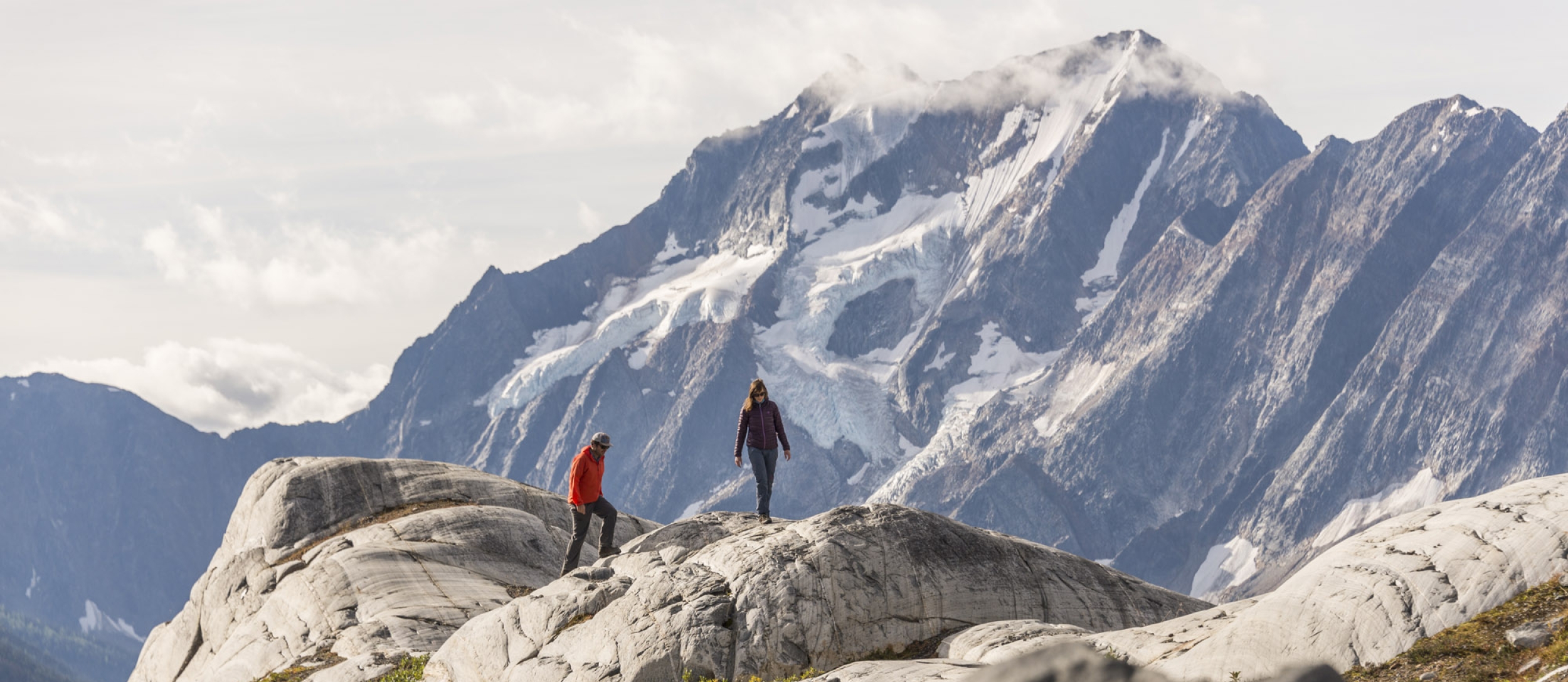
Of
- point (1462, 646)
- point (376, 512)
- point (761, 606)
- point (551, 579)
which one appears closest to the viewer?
point (1462, 646)

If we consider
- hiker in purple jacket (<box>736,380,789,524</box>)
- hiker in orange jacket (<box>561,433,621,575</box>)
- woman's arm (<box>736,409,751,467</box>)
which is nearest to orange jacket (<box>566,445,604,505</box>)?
hiker in orange jacket (<box>561,433,621,575</box>)

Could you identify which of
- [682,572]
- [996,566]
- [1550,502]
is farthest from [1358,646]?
[682,572]

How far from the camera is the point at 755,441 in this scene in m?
32.6

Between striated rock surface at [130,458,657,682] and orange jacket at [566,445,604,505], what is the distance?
4.60m

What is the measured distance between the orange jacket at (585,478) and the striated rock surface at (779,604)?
8.14 ft

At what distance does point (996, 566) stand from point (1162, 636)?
7084mm

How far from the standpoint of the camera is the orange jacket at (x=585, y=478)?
107ft

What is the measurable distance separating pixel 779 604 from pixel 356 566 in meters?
17.1

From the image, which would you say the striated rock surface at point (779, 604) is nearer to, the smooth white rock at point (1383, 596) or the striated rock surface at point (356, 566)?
the striated rock surface at point (356, 566)

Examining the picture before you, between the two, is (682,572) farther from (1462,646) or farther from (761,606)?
(1462,646)

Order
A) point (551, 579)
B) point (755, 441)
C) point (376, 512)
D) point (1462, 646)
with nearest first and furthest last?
point (1462, 646) → point (755, 441) → point (551, 579) → point (376, 512)

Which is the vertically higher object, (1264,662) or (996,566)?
(996,566)

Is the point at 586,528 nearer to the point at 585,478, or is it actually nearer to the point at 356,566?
the point at 585,478

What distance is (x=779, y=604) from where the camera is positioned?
1008 inches
